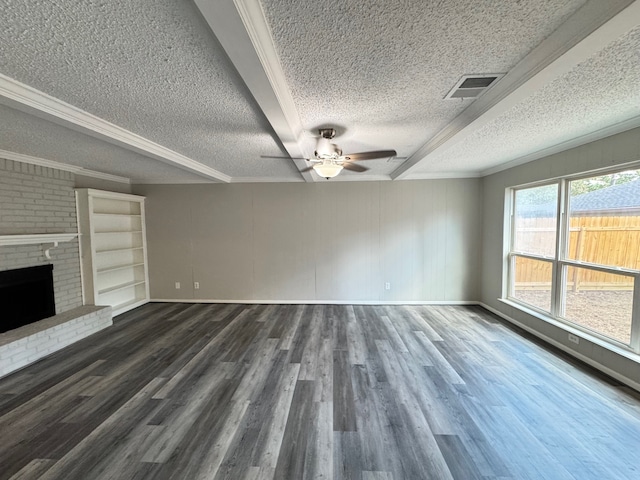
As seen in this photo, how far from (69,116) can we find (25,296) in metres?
2.81

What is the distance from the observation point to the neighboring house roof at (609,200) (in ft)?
8.23

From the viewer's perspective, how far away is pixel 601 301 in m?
2.81

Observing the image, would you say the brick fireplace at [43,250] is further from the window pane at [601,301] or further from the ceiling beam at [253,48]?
the window pane at [601,301]

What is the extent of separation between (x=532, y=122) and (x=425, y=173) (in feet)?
7.69

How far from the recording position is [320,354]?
10.2 ft

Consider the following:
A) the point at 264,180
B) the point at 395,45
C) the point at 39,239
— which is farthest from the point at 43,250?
the point at 395,45

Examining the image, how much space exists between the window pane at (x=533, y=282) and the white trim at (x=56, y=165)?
7005mm

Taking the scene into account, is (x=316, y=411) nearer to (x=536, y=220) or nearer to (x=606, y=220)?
(x=606, y=220)

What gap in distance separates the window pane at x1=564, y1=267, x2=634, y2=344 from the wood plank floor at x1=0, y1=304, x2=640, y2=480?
0.52m

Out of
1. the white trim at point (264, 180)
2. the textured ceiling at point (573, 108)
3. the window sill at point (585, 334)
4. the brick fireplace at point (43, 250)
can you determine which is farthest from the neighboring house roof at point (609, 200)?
the brick fireplace at point (43, 250)

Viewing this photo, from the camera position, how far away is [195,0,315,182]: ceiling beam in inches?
41.6

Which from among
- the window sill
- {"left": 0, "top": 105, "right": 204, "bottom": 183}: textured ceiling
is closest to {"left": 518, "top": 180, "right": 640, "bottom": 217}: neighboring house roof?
the window sill

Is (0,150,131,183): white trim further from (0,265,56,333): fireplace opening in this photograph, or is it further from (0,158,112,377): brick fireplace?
(0,265,56,333): fireplace opening

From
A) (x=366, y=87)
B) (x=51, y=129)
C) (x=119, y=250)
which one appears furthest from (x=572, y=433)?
(x=119, y=250)
